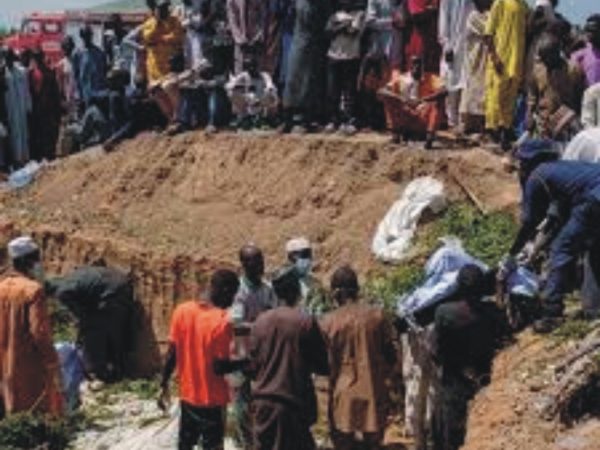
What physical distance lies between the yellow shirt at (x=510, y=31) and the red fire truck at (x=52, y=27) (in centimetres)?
1109

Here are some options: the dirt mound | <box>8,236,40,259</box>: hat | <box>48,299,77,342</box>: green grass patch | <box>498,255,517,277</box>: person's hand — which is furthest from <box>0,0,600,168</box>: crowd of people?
<box>8,236,40,259</box>: hat

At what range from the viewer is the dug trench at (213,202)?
44.0 feet

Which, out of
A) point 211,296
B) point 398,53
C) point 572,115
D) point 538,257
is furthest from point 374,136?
point 211,296

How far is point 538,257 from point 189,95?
7.19 meters

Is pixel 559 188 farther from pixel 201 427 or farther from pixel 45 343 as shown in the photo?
pixel 45 343

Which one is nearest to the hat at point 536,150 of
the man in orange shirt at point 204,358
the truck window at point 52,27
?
the man in orange shirt at point 204,358

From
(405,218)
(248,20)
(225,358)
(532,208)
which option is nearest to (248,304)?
(225,358)

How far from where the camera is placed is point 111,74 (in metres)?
17.1

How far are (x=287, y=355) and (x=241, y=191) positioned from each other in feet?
22.8

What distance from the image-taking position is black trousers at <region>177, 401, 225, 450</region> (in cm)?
920

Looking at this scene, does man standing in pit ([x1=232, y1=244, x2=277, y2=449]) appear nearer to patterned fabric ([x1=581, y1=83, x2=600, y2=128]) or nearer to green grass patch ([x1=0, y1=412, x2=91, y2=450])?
green grass patch ([x1=0, y1=412, x2=91, y2=450])

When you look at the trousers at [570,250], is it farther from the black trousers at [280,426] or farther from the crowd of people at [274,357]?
the black trousers at [280,426]

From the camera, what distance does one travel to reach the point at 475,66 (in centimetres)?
1364

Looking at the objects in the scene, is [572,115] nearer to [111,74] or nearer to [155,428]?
[155,428]
